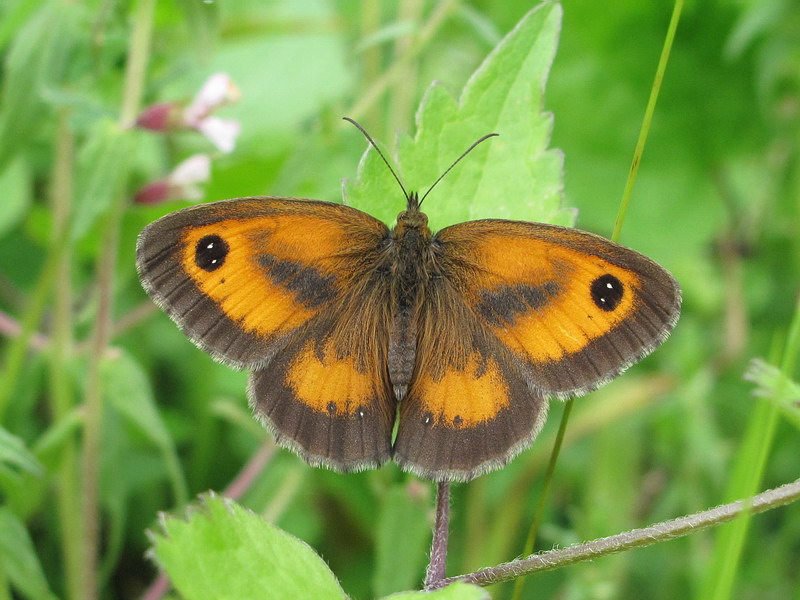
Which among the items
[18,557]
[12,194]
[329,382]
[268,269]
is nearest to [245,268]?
[268,269]

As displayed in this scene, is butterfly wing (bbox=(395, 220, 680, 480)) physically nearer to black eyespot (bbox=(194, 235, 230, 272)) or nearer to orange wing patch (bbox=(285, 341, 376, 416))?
orange wing patch (bbox=(285, 341, 376, 416))

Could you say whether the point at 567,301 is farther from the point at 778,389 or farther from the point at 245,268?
the point at 245,268

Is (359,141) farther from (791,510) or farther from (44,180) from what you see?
(791,510)

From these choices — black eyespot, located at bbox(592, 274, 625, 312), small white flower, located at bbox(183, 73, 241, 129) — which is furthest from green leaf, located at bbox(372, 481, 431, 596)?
small white flower, located at bbox(183, 73, 241, 129)

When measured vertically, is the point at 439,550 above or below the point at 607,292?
below

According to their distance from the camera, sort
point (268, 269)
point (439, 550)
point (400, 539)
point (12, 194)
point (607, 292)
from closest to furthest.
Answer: point (439, 550), point (607, 292), point (268, 269), point (400, 539), point (12, 194)

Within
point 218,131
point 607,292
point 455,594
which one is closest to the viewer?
point 455,594

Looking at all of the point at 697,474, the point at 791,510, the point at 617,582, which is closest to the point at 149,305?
the point at 617,582
